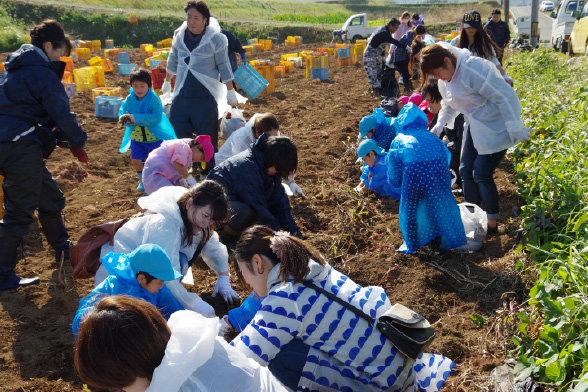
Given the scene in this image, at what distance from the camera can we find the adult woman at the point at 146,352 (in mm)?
1374

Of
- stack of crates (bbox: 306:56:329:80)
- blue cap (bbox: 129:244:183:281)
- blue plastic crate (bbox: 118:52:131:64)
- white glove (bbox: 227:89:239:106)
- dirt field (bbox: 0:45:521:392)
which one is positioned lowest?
dirt field (bbox: 0:45:521:392)

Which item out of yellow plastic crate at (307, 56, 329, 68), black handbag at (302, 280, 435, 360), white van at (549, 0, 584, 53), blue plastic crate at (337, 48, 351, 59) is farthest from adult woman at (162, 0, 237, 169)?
white van at (549, 0, 584, 53)

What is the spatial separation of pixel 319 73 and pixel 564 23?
8487 mm

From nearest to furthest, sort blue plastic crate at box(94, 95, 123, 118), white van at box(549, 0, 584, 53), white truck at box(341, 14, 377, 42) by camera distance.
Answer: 1. blue plastic crate at box(94, 95, 123, 118)
2. white van at box(549, 0, 584, 53)
3. white truck at box(341, 14, 377, 42)

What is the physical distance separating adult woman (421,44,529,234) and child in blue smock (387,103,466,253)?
368 mm

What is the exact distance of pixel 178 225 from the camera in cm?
287

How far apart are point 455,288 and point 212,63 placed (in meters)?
3.12

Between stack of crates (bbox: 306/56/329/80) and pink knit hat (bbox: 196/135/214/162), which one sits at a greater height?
pink knit hat (bbox: 196/135/214/162)

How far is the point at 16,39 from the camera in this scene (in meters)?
17.3

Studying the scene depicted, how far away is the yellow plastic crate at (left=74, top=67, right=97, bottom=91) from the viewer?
32.4ft

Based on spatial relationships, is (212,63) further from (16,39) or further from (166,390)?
(16,39)

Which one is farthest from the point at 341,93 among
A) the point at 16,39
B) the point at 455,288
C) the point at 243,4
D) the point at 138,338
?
the point at 243,4

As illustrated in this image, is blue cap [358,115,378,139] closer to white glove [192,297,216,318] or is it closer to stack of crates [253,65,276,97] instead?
white glove [192,297,216,318]

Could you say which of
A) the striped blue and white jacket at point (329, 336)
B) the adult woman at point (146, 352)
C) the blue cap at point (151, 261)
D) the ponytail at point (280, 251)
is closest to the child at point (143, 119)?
the blue cap at point (151, 261)
